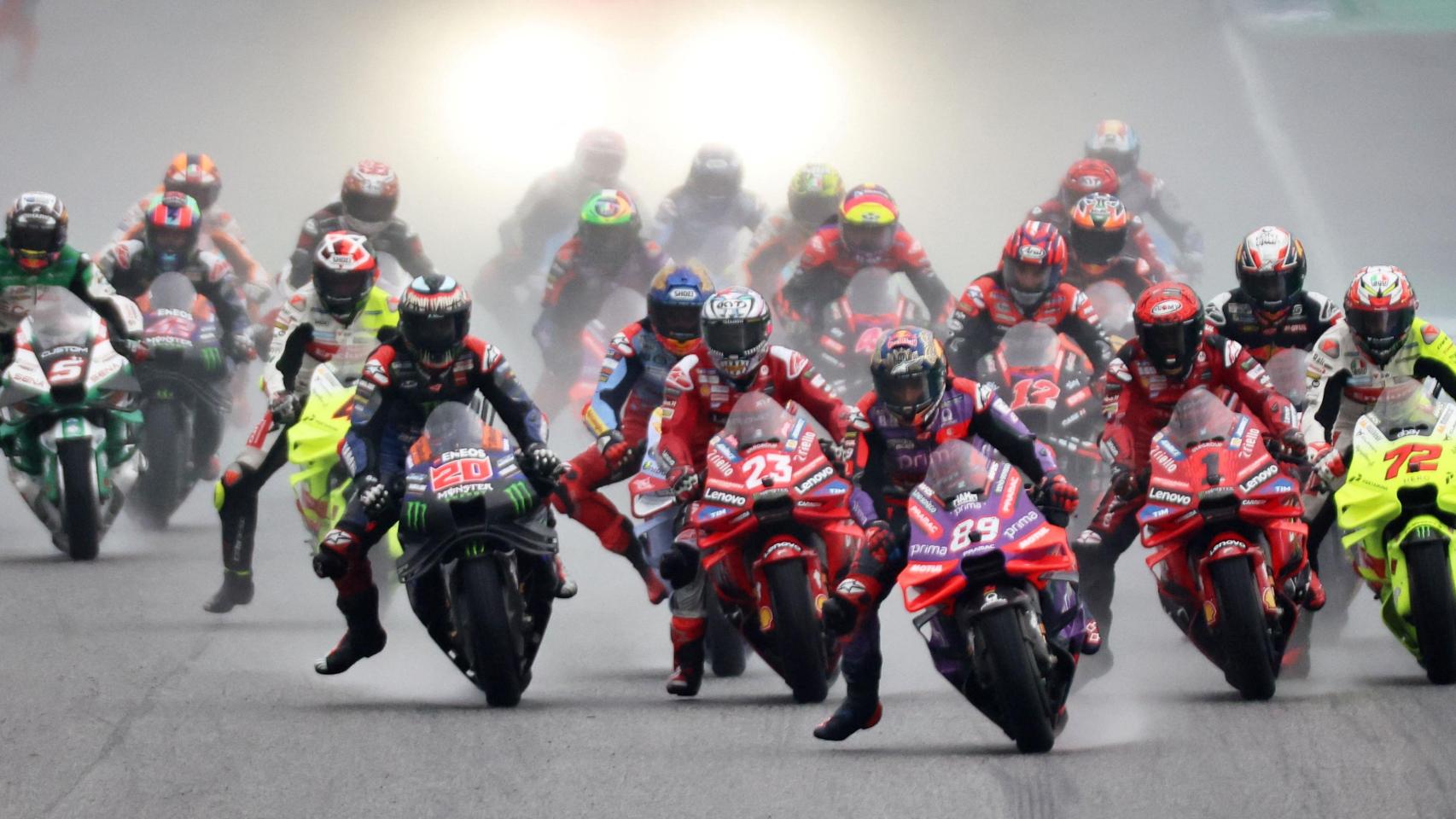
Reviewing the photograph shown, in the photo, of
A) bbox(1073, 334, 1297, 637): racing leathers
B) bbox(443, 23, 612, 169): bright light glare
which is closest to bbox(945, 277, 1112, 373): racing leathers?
bbox(1073, 334, 1297, 637): racing leathers

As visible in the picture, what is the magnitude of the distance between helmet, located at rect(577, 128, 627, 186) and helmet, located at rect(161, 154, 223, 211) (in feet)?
14.4

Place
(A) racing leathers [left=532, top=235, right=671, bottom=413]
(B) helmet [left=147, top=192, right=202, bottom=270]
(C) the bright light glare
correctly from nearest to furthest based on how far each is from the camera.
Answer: (B) helmet [left=147, top=192, right=202, bottom=270], (A) racing leathers [left=532, top=235, right=671, bottom=413], (C) the bright light glare

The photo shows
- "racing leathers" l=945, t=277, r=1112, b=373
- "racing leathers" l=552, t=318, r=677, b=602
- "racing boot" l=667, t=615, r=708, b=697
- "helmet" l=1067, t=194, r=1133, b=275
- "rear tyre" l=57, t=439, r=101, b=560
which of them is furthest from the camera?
"helmet" l=1067, t=194, r=1133, b=275

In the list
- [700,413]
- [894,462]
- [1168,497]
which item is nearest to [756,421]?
[894,462]

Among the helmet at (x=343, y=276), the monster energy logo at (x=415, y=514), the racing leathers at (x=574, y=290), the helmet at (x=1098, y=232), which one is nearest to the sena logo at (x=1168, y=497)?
the monster energy logo at (x=415, y=514)

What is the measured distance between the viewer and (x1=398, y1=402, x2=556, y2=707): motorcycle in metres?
9.66

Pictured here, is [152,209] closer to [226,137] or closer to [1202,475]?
[1202,475]

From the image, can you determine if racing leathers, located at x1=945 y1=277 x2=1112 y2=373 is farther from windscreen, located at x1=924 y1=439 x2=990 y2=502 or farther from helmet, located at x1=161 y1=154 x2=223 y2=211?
helmet, located at x1=161 y1=154 x2=223 y2=211

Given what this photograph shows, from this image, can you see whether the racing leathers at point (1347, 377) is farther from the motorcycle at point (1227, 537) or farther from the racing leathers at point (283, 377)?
the racing leathers at point (283, 377)

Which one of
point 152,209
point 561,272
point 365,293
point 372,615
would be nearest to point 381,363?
point 372,615

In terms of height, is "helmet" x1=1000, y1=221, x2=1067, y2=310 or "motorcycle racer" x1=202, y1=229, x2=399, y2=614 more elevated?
"helmet" x1=1000, y1=221, x2=1067, y2=310

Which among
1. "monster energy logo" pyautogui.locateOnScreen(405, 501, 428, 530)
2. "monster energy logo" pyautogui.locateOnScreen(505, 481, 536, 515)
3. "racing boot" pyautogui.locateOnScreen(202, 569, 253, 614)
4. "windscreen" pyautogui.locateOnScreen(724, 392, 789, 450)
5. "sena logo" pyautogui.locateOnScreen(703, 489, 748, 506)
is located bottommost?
"racing boot" pyautogui.locateOnScreen(202, 569, 253, 614)

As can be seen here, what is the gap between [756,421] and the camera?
10008mm

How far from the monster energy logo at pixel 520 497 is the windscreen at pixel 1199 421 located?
2.43 metres
